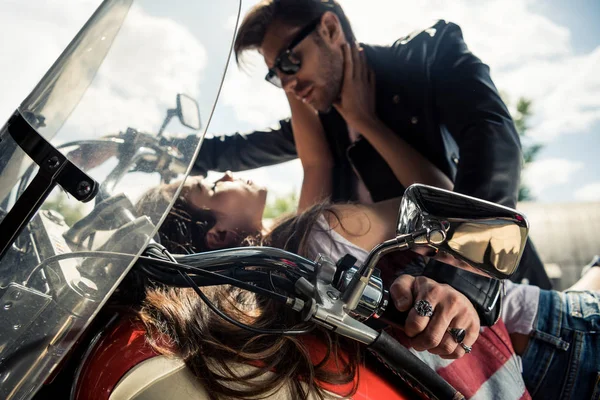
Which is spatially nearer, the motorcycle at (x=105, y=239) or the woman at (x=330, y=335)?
the motorcycle at (x=105, y=239)

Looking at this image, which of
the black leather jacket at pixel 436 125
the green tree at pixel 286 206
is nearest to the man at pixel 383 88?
the black leather jacket at pixel 436 125

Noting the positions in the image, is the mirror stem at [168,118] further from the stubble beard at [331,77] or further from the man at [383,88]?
the stubble beard at [331,77]

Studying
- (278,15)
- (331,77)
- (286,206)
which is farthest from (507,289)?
(286,206)

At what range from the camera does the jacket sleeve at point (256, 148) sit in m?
2.16

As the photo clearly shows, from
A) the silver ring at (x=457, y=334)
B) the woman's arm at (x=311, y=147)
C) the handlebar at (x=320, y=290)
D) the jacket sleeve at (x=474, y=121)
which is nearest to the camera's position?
the handlebar at (x=320, y=290)

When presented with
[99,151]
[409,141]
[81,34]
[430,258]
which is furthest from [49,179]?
[409,141]

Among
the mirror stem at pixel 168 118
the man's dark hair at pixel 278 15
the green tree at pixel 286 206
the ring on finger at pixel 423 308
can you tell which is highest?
the man's dark hair at pixel 278 15

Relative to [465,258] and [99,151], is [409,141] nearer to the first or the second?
[465,258]

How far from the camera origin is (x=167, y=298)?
33.5 inches

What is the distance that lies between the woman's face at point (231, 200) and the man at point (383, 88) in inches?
12.4

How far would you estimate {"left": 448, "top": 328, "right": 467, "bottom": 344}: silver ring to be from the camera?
810mm

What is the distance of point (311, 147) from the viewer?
209 centimetres

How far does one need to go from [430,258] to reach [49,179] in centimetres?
69

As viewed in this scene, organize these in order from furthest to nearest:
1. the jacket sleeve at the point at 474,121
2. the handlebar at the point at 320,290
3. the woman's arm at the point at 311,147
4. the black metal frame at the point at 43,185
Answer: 1. the woman's arm at the point at 311,147
2. the jacket sleeve at the point at 474,121
3. the handlebar at the point at 320,290
4. the black metal frame at the point at 43,185
